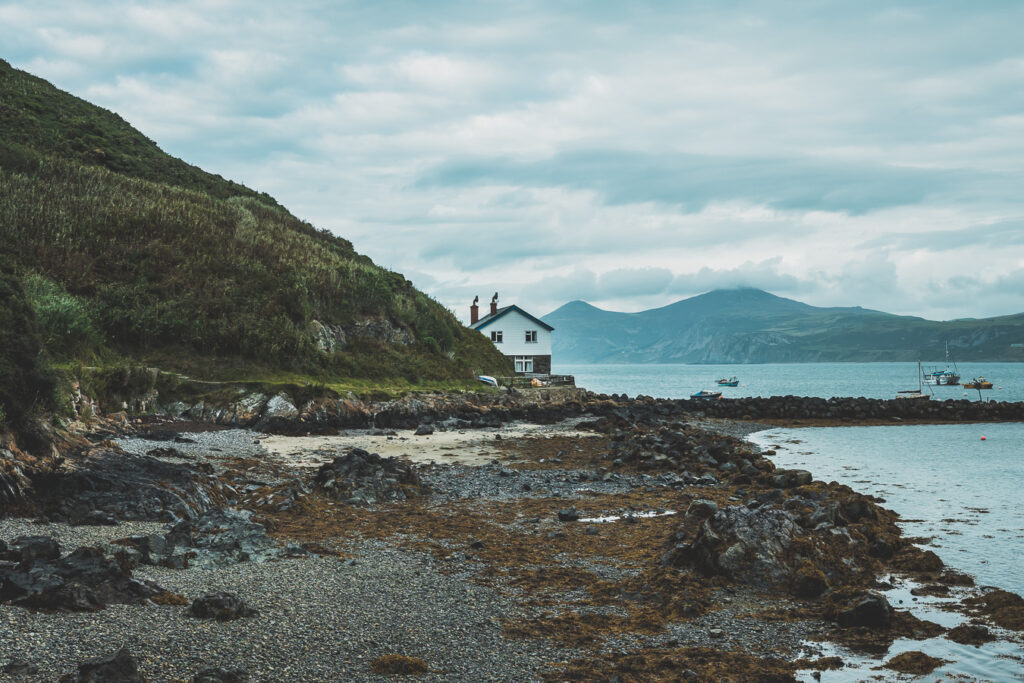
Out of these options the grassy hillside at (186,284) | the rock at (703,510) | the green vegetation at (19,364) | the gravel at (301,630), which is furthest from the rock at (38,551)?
the grassy hillside at (186,284)

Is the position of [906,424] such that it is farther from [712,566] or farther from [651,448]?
[712,566]

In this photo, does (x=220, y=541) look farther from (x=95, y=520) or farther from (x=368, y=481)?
(x=368, y=481)

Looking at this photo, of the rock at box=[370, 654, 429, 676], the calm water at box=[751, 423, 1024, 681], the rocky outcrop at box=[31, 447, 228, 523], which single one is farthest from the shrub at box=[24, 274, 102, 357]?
the calm water at box=[751, 423, 1024, 681]

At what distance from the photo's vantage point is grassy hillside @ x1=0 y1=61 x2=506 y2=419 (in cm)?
4147

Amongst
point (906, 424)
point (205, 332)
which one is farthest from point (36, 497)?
point (906, 424)

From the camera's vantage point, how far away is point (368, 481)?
21531 millimetres

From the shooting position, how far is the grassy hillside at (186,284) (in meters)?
41.5

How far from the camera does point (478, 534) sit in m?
17.5

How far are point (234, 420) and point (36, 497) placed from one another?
67.8 ft

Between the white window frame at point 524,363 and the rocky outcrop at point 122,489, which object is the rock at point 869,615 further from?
the white window frame at point 524,363

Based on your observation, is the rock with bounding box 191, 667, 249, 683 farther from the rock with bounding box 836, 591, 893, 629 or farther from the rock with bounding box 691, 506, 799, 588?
the rock with bounding box 836, 591, 893, 629

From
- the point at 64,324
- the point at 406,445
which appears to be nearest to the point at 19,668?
the point at 406,445

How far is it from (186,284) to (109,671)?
4326cm

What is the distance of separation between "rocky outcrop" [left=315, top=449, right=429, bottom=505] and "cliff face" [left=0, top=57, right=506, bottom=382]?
18162 millimetres
